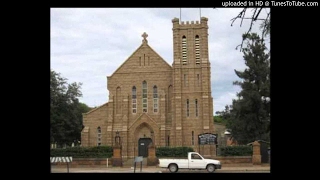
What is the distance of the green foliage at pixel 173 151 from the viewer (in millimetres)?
32281

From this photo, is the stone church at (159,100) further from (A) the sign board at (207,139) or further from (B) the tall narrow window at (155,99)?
(A) the sign board at (207,139)

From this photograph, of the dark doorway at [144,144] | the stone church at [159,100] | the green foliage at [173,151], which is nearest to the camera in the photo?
the green foliage at [173,151]

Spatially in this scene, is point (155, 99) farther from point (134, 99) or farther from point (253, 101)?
point (253, 101)

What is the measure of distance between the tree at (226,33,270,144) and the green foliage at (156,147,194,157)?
7.26m

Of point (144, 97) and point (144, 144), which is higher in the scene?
point (144, 97)

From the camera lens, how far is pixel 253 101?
37031 mm

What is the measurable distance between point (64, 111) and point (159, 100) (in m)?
13.4

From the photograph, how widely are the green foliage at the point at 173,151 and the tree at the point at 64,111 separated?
1731 cm

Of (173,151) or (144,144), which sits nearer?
(173,151)

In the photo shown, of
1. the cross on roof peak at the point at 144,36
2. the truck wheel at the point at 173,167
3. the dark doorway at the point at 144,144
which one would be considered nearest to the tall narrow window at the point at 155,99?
the dark doorway at the point at 144,144

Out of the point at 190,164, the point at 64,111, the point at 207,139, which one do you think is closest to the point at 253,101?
A: the point at 207,139

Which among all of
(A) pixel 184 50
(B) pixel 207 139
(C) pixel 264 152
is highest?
(A) pixel 184 50
